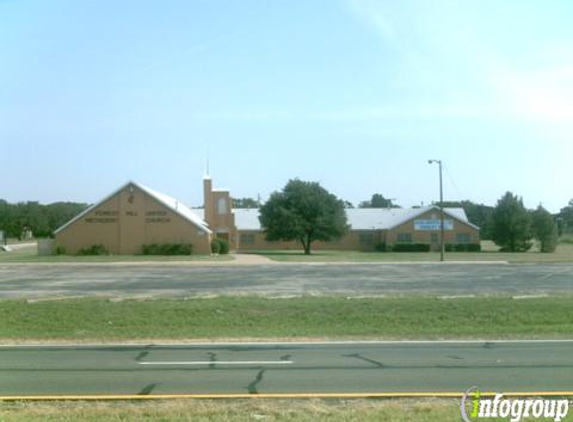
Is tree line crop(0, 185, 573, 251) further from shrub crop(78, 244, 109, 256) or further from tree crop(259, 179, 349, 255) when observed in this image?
shrub crop(78, 244, 109, 256)

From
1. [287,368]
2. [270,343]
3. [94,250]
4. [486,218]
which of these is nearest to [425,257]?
[94,250]

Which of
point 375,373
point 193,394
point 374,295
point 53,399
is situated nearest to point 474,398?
point 375,373

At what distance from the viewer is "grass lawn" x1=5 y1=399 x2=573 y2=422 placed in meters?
7.04

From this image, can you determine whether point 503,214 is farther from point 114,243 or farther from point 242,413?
point 242,413

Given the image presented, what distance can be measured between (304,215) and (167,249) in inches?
674

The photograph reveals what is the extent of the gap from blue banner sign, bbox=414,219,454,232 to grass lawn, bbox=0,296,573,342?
199ft

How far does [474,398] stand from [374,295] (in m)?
14.3

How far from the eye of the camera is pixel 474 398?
8070mm

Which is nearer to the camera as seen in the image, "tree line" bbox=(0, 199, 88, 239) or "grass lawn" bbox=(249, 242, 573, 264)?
"grass lawn" bbox=(249, 242, 573, 264)

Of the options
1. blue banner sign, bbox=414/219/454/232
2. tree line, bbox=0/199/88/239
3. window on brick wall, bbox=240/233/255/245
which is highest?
tree line, bbox=0/199/88/239

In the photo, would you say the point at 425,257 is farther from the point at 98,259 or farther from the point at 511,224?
the point at 98,259

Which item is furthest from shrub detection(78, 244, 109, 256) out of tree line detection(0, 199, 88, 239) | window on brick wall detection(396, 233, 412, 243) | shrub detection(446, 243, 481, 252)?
tree line detection(0, 199, 88, 239)
